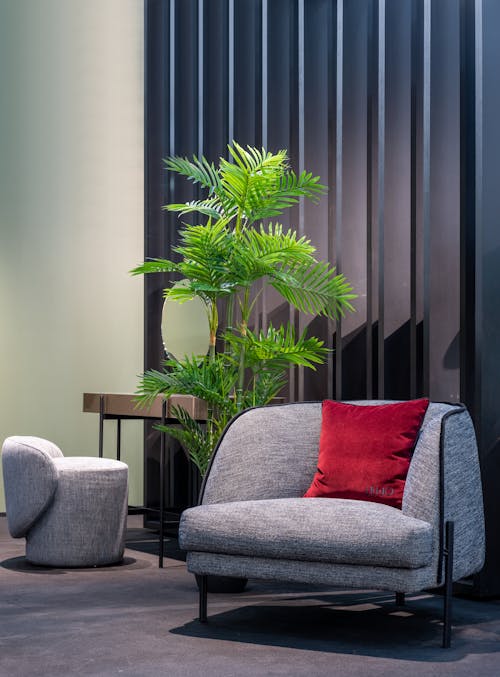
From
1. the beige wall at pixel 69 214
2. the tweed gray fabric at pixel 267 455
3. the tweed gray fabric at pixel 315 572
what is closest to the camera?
the tweed gray fabric at pixel 315 572

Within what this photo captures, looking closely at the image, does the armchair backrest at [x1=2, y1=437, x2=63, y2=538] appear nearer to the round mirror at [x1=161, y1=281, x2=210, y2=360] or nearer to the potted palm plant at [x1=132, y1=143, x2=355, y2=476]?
the potted palm plant at [x1=132, y1=143, x2=355, y2=476]

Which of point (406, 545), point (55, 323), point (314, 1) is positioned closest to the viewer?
point (406, 545)

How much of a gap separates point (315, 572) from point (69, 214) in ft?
12.3

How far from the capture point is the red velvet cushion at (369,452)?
3.29 meters

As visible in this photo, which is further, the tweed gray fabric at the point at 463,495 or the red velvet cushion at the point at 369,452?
the red velvet cushion at the point at 369,452

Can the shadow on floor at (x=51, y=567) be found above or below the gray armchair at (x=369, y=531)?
below

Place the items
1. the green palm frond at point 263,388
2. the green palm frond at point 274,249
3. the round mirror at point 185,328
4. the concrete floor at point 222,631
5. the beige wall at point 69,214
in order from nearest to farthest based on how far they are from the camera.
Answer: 1. the concrete floor at point 222,631
2. the green palm frond at point 274,249
3. the green palm frond at point 263,388
4. the round mirror at point 185,328
5. the beige wall at point 69,214

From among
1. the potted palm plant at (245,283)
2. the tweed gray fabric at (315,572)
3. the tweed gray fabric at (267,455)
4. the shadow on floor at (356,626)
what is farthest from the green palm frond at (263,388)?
the tweed gray fabric at (315,572)

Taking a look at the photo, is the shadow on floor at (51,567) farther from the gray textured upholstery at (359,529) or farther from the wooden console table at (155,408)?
the gray textured upholstery at (359,529)

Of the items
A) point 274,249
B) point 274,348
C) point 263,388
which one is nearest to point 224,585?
point 263,388

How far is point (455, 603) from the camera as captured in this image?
365 cm

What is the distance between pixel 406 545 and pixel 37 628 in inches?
46.1

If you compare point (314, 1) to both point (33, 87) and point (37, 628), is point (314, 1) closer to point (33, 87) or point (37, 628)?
point (33, 87)

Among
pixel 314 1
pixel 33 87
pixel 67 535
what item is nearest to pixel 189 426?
pixel 67 535
